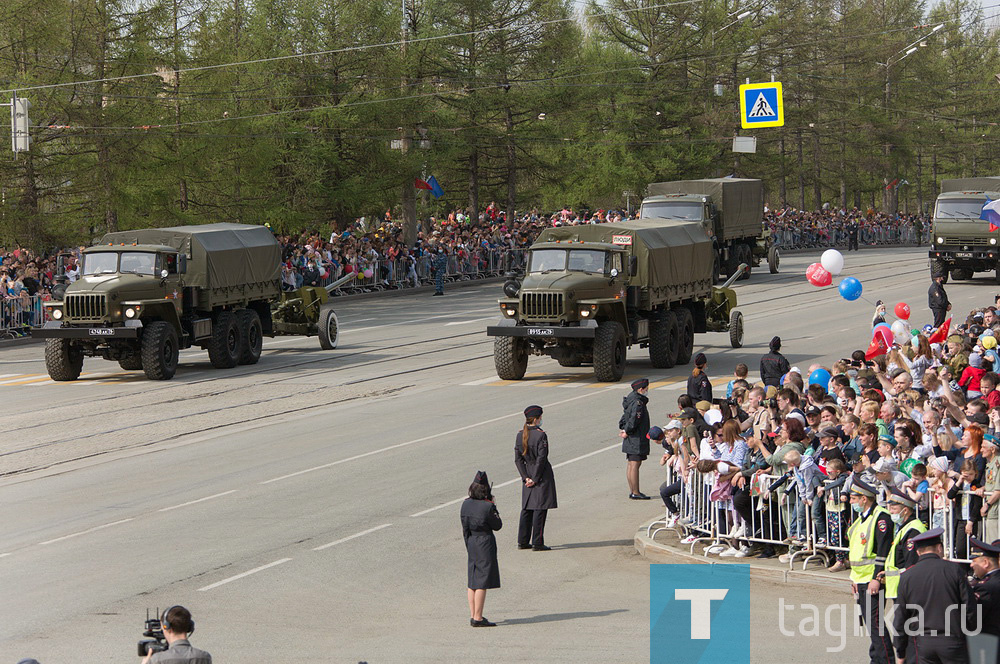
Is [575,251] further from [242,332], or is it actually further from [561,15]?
[561,15]

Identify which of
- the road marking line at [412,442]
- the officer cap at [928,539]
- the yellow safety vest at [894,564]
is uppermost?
the officer cap at [928,539]

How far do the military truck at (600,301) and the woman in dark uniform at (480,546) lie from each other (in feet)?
44.7

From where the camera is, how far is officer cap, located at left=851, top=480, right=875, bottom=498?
11211mm

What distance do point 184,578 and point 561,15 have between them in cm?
5427

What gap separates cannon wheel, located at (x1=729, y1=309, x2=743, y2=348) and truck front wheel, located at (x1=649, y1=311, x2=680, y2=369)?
3.13 m

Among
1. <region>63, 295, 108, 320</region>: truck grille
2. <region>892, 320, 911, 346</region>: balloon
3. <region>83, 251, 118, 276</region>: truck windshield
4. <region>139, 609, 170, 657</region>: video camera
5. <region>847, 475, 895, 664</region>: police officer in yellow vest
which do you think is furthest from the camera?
<region>83, 251, 118, 276</region>: truck windshield

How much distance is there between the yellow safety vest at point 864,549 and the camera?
10.5 meters

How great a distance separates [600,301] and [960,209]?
23872 mm

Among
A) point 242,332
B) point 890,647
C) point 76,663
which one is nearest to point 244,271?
point 242,332

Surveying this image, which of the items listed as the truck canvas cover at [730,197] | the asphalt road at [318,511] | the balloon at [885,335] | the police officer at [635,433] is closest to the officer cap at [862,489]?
the asphalt road at [318,511]

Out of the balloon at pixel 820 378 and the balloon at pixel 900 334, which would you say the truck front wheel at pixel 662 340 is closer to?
the balloon at pixel 900 334

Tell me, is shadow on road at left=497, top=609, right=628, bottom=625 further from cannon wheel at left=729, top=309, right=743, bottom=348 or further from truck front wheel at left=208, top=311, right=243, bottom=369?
cannon wheel at left=729, top=309, right=743, bottom=348

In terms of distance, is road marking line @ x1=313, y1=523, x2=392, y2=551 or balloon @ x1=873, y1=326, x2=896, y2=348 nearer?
road marking line @ x1=313, y1=523, x2=392, y2=551

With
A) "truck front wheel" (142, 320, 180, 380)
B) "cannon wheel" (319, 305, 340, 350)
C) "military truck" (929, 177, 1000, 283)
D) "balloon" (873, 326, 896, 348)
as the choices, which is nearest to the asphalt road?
"truck front wheel" (142, 320, 180, 380)
